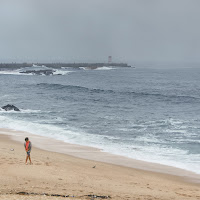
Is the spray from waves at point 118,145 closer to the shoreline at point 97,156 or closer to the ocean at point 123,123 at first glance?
the ocean at point 123,123

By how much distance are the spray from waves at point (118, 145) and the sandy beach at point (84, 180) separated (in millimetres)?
1400

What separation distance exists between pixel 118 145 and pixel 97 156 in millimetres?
3245

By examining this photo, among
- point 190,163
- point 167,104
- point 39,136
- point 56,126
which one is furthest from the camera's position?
point 167,104

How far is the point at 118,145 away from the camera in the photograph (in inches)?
905

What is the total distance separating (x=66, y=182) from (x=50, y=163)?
3.49 metres

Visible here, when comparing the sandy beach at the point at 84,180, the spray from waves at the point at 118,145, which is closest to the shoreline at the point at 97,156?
the sandy beach at the point at 84,180

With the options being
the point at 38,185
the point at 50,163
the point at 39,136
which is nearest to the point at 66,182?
the point at 38,185

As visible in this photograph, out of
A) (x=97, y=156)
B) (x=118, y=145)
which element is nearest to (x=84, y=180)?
(x=97, y=156)

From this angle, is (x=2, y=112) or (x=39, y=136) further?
(x=2, y=112)

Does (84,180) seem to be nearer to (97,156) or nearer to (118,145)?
(97,156)

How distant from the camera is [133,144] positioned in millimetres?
23297

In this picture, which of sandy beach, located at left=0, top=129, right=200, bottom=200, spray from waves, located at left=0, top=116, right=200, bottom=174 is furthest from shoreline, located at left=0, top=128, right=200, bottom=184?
spray from waves, located at left=0, top=116, right=200, bottom=174

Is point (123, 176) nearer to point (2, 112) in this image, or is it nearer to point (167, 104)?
point (2, 112)

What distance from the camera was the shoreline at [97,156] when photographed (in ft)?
56.3
